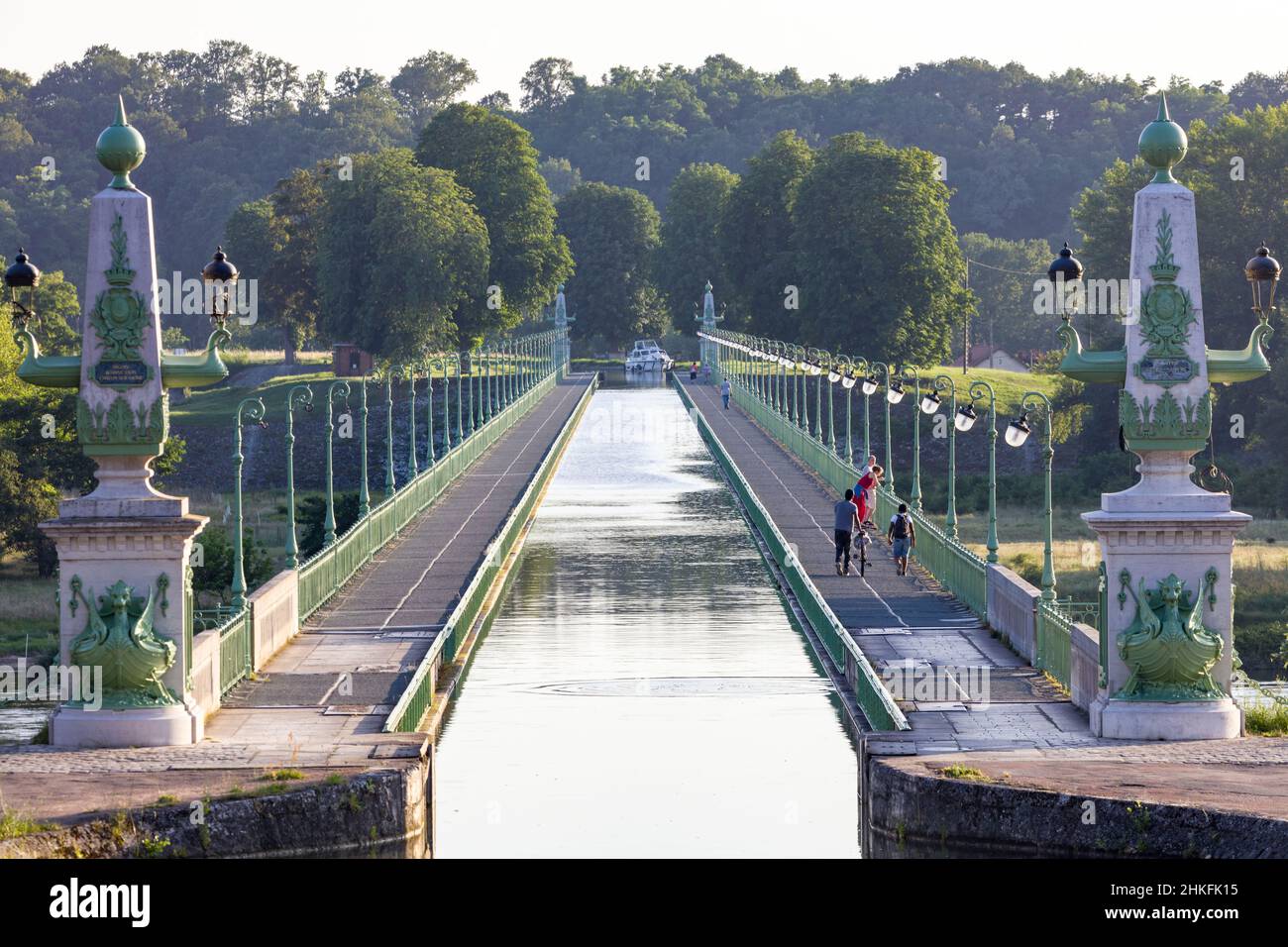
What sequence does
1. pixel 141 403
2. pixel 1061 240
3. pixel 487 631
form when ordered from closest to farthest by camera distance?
pixel 141 403, pixel 487 631, pixel 1061 240

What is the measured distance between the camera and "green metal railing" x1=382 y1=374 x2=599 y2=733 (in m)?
24.6

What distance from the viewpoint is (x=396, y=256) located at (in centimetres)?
9312

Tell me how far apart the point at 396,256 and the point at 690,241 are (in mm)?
43764

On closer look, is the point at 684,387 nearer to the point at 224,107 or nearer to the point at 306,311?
the point at 306,311

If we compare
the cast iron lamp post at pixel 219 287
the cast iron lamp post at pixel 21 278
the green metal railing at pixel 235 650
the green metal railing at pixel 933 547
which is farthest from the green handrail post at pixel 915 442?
the cast iron lamp post at pixel 21 278

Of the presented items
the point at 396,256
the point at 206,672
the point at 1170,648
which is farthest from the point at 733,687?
the point at 396,256

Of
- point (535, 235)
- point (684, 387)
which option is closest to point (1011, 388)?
point (684, 387)

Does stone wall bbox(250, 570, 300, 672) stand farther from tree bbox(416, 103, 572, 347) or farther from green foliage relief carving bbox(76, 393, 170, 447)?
tree bbox(416, 103, 572, 347)

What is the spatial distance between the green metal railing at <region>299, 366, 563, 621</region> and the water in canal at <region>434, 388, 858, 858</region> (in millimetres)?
2718

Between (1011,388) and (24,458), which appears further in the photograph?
(1011,388)

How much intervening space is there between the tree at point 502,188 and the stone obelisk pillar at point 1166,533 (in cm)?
8268
